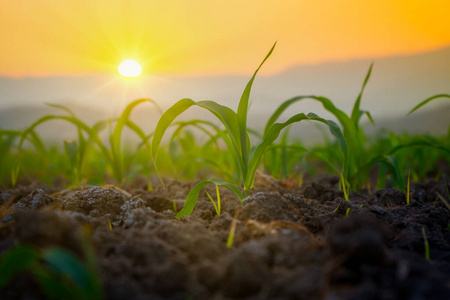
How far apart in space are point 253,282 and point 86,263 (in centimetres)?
42

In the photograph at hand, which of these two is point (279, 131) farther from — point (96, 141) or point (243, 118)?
point (96, 141)

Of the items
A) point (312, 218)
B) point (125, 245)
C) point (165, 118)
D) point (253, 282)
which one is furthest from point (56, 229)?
point (312, 218)

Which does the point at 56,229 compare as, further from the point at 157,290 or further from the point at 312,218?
the point at 312,218

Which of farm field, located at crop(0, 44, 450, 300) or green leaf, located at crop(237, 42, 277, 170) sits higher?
green leaf, located at crop(237, 42, 277, 170)

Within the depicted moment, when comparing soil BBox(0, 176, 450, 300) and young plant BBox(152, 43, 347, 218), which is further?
young plant BBox(152, 43, 347, 218)

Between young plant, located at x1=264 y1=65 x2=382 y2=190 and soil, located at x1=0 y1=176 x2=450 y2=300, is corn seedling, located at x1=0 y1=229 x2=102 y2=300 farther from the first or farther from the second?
young plant, located at x1=264 y1=65 x2=382 y2=190

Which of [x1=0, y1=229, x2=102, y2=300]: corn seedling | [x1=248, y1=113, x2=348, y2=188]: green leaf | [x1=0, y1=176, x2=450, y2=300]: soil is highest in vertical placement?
[x1=248, y1=113, x2=348, y2=188]: green leaf

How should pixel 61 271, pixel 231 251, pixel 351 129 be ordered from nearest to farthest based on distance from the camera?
pixel 61 271, pixel 231 251, pixel 351 129

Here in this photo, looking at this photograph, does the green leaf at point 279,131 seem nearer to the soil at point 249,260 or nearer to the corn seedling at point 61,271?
the soil at point 249,260

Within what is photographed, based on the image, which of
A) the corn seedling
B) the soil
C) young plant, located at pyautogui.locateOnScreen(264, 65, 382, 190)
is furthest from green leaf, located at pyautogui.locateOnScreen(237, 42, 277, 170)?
the corn seedling

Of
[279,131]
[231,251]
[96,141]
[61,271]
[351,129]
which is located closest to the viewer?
[61,271]

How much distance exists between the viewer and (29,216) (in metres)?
0.85

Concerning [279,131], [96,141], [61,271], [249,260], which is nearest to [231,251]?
[249,260]

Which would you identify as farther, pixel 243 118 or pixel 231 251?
pixel 243 118
